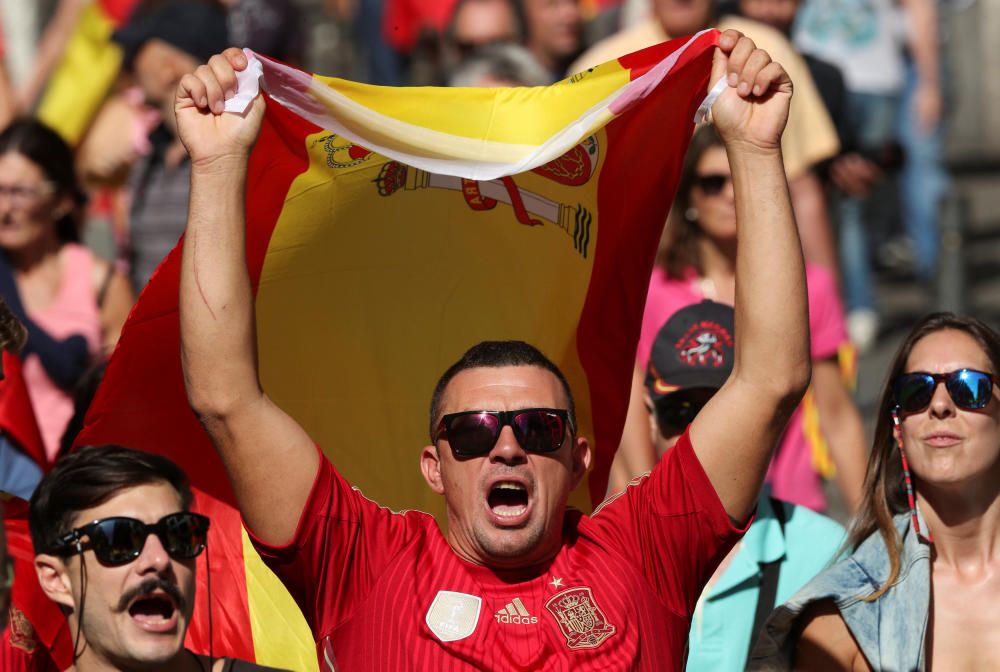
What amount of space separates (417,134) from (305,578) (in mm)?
1170

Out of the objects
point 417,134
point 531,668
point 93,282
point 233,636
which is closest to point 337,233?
point 417,134

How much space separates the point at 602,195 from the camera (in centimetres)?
475

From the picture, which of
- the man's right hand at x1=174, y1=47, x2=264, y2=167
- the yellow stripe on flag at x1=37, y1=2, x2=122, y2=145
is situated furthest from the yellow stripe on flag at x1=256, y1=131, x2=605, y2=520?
the yellow stripe on flag at x1=37, y1=2, x2=122, y2=145

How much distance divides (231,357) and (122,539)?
1.74ft

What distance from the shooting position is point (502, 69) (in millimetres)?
7504

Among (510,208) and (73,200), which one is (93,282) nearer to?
(73,200)

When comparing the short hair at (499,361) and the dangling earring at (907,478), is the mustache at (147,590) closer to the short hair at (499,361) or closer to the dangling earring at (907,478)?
the short hair at (499,361)

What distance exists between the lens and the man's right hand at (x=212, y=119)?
3955mm

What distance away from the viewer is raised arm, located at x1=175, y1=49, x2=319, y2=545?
152 inches

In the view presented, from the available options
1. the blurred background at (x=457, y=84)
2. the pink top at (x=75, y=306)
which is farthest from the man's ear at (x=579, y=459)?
the pink top at (x=75, y=306)

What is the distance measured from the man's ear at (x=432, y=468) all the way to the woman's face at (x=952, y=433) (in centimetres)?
120

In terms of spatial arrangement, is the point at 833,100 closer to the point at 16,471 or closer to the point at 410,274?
the point at 410,274

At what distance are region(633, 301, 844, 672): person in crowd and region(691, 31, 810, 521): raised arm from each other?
24.0 inches

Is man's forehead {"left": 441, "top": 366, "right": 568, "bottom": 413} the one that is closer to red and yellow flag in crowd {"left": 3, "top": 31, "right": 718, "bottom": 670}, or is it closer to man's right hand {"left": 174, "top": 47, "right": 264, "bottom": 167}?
red and yellow flag in crowd {"left": 3, "top": 31, "right": 718, "bottom": 670}
